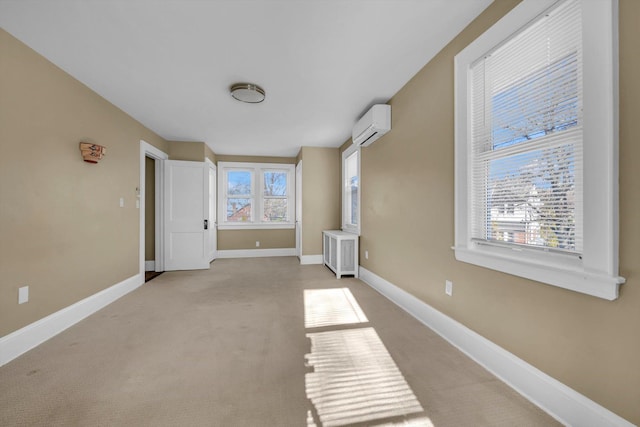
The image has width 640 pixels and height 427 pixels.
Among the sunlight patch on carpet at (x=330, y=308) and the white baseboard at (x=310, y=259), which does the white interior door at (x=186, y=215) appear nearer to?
the white baseboard at (x=310, y=259)

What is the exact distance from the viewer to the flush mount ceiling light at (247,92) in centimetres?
274

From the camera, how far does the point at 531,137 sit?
4.93 ft

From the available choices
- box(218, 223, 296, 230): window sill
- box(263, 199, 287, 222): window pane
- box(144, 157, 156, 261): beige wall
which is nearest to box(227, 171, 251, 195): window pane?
box(263, 199, 287, 222): window pane

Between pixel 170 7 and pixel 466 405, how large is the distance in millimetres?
3057

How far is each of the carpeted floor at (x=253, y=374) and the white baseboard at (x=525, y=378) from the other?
67mm

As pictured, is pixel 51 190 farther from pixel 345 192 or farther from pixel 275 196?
pixel 275 196

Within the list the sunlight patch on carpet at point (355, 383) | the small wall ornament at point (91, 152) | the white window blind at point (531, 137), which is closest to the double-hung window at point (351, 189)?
the sunlight patch on carpet at point (355, 383)

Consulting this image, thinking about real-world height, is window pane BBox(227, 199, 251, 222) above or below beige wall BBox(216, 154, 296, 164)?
below

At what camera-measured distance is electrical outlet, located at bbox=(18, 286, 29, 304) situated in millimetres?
2025

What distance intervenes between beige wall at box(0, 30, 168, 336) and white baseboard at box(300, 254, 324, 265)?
3018mm

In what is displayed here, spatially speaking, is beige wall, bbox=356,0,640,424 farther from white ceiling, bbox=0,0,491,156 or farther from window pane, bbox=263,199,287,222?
window pane, bbox=263,199,287,222

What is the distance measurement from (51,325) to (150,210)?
2972 millimetres

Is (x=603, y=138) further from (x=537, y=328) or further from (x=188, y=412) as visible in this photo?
(x=188, y=412)

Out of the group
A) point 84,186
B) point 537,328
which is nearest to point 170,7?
point 84,186
